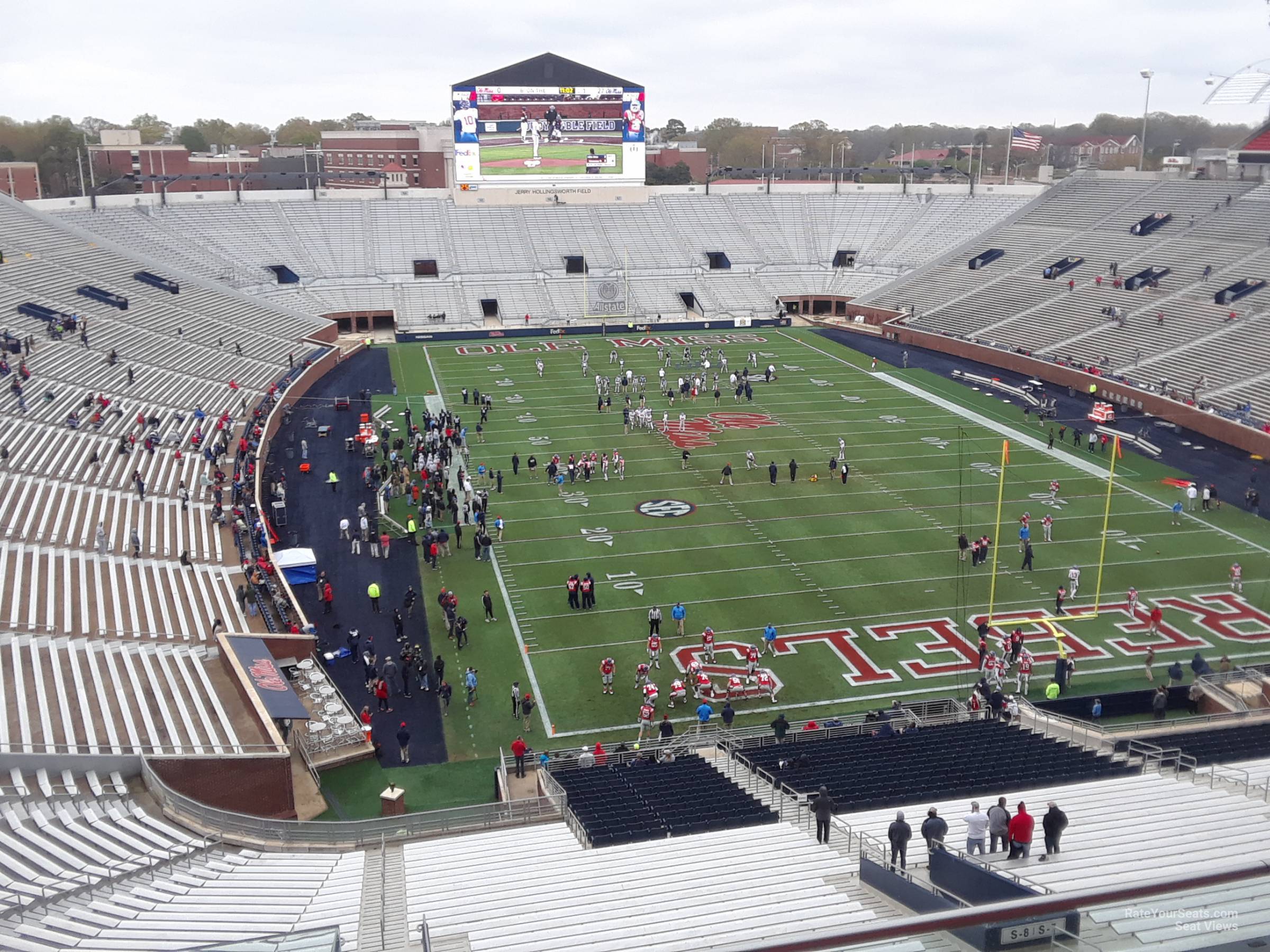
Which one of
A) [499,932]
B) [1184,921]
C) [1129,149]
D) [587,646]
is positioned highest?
[1129,149]

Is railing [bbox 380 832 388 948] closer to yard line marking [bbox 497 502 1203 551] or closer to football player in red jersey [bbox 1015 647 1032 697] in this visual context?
football player in red jersey [bbox 1015 647 1032 697]

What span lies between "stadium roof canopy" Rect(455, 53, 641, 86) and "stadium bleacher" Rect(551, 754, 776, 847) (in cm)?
5168

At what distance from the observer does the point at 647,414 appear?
36.5 metres

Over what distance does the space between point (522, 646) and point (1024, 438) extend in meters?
20.3

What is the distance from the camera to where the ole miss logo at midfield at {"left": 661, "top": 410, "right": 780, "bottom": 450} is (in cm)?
3516

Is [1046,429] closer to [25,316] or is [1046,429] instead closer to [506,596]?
[506,596]

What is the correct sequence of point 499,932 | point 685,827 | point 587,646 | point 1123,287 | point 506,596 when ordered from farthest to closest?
point 1123,287 < point 506,596 < point 587,646 < point 685,827 < point 499,932

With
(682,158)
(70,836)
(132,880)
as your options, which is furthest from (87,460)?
(682,158)

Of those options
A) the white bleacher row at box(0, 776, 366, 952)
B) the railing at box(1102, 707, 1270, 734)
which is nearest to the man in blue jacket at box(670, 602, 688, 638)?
the railing at box(1102, 707, 1270, 734)

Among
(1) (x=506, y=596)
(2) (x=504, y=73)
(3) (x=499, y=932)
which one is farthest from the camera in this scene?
(2) (x=504, y=73)

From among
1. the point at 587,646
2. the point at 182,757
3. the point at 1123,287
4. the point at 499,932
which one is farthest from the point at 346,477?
the point at 1123,287

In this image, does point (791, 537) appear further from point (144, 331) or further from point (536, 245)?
point (536, 245)

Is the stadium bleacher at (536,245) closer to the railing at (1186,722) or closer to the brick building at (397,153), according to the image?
the brick building at (397,153)

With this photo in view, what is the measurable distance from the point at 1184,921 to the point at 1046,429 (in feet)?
110
